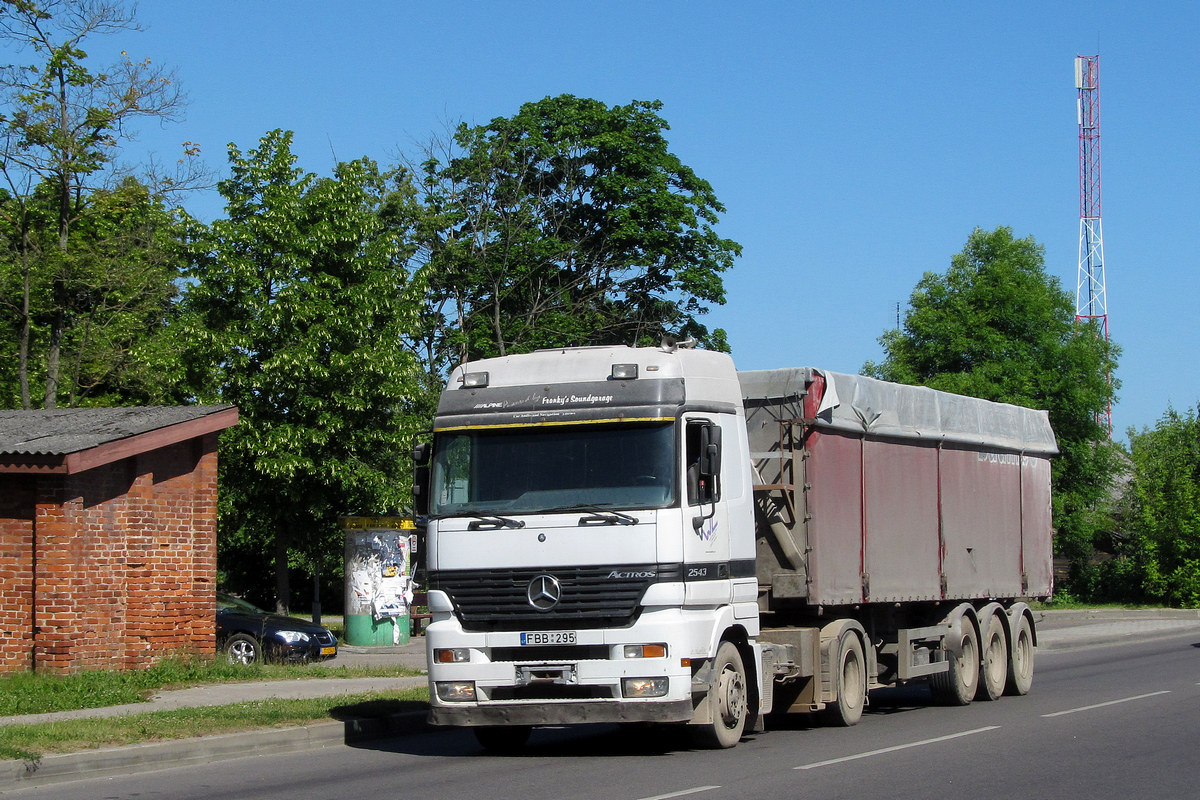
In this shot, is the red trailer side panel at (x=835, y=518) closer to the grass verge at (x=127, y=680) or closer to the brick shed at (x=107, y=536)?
the grass verge at (x=127, y=680)

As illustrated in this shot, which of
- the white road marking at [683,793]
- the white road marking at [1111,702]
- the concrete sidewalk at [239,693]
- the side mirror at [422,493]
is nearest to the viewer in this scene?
the white road marking at [683,793]

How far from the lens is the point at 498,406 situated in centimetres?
1160

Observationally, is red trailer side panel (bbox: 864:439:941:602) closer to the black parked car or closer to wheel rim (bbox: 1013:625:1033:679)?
wheel rim (bbox: 1013:625:1033:679)

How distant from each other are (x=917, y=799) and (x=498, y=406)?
4.78m

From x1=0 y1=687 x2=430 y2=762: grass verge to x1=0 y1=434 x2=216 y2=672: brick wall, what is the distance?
10.8 ft

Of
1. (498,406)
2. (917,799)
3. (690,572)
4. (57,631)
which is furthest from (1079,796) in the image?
(57,631)

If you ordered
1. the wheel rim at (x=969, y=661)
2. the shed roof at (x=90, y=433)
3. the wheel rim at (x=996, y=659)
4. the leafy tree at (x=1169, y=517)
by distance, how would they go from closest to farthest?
the shed roof at (x=90, y=433), the wheel rim at (x=969, y=661), the wheel rim at (x=996, y=659), the leafy tree at (x=1169, y=517)

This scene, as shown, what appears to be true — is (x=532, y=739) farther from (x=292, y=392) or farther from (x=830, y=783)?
(x=292, y=392)

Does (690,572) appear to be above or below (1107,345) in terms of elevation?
below

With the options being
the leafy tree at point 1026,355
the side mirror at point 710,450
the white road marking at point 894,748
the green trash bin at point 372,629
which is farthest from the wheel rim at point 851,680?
the leafy tree at point 1026,355

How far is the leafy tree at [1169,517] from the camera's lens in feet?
161

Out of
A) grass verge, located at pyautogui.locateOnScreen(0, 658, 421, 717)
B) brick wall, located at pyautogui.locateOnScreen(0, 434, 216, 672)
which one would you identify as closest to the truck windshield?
grass verge, located at pyautogui.locateOnScreen(0, 658, 421, 717)

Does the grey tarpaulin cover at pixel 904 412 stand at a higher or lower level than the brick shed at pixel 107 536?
higher

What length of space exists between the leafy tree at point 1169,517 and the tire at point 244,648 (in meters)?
38.4
